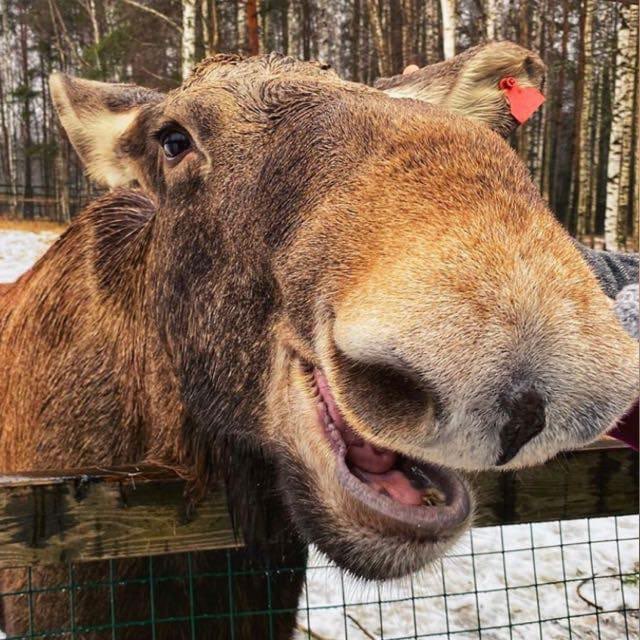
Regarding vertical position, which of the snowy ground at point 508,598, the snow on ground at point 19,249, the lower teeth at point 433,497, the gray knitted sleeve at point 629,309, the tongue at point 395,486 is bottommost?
the snowy ground at point 508,598

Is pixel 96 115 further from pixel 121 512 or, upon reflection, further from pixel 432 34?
pixel 432 34

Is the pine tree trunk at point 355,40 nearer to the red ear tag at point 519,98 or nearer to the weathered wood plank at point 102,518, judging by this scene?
the red ear tag at point 519,98

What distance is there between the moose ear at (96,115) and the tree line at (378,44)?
1004 cm

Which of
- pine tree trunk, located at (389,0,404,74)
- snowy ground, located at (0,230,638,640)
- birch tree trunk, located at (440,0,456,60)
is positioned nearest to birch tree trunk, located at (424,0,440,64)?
pine tree trunk, located at (389,0,404,74)

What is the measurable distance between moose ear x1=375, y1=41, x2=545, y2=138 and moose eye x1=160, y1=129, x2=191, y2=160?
33.7 inches

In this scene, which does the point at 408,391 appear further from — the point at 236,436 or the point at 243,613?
the point at 243,613

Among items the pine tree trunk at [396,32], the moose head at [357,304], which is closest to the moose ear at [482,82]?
the moose head at [357,304]

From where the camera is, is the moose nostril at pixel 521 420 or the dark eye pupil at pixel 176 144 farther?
the dark eye pupil at pixel 176 144

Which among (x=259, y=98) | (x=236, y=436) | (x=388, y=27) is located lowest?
(x=236, y=436)

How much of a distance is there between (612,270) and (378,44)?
51.4ft

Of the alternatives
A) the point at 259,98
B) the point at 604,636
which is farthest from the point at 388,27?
the point at 259,98

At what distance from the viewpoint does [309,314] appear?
63.9 inches

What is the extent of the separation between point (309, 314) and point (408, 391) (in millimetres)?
408

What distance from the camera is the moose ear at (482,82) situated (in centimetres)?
277
